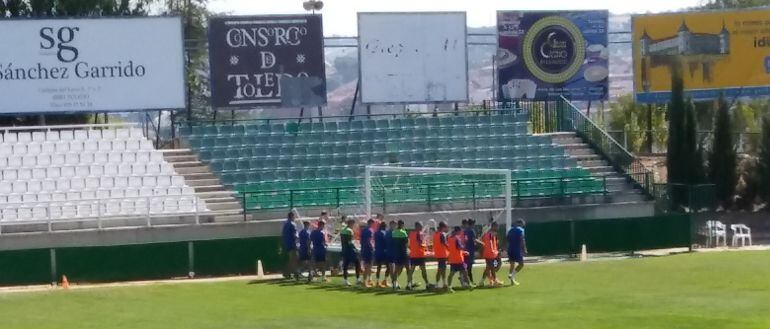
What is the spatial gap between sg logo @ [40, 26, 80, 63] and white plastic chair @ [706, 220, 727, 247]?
64.0 feet

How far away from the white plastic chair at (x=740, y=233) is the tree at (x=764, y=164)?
4.20 metres

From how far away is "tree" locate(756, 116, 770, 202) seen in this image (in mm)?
48906

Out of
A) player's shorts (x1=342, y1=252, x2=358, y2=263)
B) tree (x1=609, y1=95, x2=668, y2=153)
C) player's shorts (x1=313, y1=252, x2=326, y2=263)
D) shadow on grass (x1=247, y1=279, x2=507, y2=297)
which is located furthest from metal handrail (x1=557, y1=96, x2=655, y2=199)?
shadow on grass (x1=247, y1=279, x2=507, y2=297)

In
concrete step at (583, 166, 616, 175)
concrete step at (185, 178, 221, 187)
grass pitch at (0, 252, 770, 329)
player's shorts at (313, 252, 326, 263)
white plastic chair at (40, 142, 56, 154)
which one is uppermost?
white plastic chair at (40, 142, 56, 154)

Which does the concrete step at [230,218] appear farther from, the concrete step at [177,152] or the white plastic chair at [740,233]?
the white plastic chair at [740,233]

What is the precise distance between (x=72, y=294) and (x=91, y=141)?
508 inches

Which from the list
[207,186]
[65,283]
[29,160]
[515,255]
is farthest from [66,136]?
[515,255]

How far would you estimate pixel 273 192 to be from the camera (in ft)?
133

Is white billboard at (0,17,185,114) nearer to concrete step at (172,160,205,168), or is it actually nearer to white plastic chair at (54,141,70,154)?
white plastic chair at (54,141,70,154)

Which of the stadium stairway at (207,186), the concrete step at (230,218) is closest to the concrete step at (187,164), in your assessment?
the stadium stairway at (207,186)

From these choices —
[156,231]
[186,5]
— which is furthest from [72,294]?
[186,5]

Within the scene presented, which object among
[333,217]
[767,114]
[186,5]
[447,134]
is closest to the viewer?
[333,217]

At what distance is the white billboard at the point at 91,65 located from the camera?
1697 inches

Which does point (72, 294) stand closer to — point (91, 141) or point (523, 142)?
point (91, 141)
